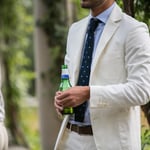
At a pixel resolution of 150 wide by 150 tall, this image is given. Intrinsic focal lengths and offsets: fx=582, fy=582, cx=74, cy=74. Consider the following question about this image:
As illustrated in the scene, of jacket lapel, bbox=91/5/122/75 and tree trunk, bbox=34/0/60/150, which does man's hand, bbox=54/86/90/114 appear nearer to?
jacket lapel, bbox=91/5/122/75

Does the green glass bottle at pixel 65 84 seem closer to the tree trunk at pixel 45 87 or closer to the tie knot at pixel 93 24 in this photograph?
the tie knot at pixel 93 24

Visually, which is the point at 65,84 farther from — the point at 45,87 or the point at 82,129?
the point at 45,87

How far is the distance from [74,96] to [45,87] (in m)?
6.52

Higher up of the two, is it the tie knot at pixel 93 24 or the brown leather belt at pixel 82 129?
the tie knot at pixel 93 24

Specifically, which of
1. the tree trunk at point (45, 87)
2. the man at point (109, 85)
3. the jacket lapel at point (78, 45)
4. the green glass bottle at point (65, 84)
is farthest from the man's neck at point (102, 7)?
the tree trunk at point (45, 87)

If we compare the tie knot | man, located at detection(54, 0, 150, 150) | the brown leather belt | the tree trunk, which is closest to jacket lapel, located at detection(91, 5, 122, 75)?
man, located at detection(54, 0, 150, 150)

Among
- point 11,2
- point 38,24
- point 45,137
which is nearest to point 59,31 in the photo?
point 38,24

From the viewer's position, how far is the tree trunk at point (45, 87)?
9.33 meters

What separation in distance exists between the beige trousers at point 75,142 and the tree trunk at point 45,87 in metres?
5.99

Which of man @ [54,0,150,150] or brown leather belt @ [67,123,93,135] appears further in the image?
brown leather belt @ [67,123,93,135]

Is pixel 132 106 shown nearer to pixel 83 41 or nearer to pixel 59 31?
pixel 83 41

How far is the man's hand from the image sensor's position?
2.92 m

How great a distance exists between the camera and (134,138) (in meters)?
3.08

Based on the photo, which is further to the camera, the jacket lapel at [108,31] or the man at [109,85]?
the jacket lapel at [108,31]
